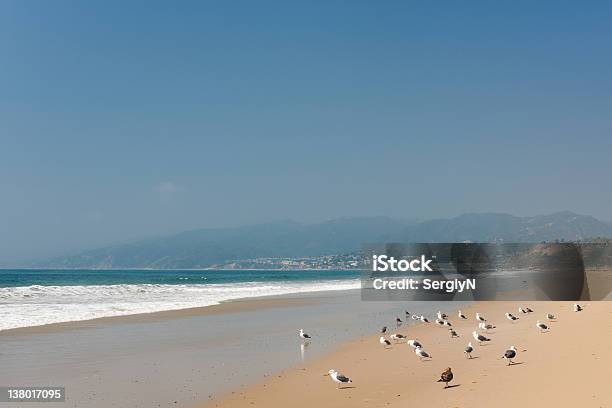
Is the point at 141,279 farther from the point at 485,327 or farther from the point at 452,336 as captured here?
the point at 452,336

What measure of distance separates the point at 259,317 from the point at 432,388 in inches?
595

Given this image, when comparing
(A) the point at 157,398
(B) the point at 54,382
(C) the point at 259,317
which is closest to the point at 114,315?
(C) the point at 259,317

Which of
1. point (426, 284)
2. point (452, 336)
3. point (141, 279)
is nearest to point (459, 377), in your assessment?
point (452, 336)

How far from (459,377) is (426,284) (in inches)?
1286

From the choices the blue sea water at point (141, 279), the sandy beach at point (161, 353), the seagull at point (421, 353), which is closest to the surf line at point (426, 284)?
the sandy beach at point (161, 353)

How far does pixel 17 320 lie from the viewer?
2147 centimetres

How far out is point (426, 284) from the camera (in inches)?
1673

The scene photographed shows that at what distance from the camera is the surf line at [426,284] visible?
38800mm

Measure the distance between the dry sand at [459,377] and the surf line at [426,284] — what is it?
76.3 feet

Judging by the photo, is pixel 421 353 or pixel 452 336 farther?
pixel 452 336

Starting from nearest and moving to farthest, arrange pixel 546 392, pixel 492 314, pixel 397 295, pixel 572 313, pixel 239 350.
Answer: pixel 546 392 → pixel 239 350 → pixel 572 313 → pixel 492 314 → pixel 397 295

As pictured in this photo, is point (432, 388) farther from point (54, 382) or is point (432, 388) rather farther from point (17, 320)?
point (17, 320)

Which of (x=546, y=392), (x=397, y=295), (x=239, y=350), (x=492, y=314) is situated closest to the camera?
(x=546, y=392)

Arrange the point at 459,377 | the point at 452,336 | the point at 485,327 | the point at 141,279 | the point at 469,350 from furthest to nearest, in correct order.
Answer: the point at 141,279 → the point at 485,327 → the point at 452,336 → the point at 469,350 → the point at 459,377
